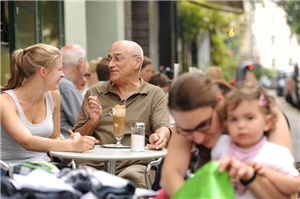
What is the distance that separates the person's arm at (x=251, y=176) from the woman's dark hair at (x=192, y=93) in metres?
0.25

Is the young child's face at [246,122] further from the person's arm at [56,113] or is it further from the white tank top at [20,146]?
the person's arm at [56,113]

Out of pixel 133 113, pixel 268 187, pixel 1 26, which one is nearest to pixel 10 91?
pixel 133 113

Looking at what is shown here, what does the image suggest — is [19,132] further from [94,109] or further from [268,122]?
[268,122]

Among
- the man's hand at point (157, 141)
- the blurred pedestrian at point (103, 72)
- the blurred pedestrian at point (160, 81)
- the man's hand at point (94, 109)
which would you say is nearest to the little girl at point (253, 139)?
the man's hand at point (157, 141)

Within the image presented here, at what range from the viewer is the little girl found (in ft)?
8.04

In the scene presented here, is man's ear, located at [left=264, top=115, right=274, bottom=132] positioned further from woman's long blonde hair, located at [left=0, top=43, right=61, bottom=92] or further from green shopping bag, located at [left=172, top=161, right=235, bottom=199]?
woman's long blonde hair, located at [left=0, top=43, right=61, bottom=92]

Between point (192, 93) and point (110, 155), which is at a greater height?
point (192, 93)

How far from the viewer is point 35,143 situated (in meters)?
3.76

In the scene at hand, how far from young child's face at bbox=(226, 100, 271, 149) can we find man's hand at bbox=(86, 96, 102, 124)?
6.46ft

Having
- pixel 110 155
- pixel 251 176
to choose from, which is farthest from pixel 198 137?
pixel 110 155

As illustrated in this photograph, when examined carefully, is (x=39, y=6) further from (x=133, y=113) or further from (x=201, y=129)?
(x=201, y=129)

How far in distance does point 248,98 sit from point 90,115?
83.3 inches

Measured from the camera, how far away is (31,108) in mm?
4051

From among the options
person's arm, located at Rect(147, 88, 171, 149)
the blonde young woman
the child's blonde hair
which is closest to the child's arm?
the child's blonde hair
